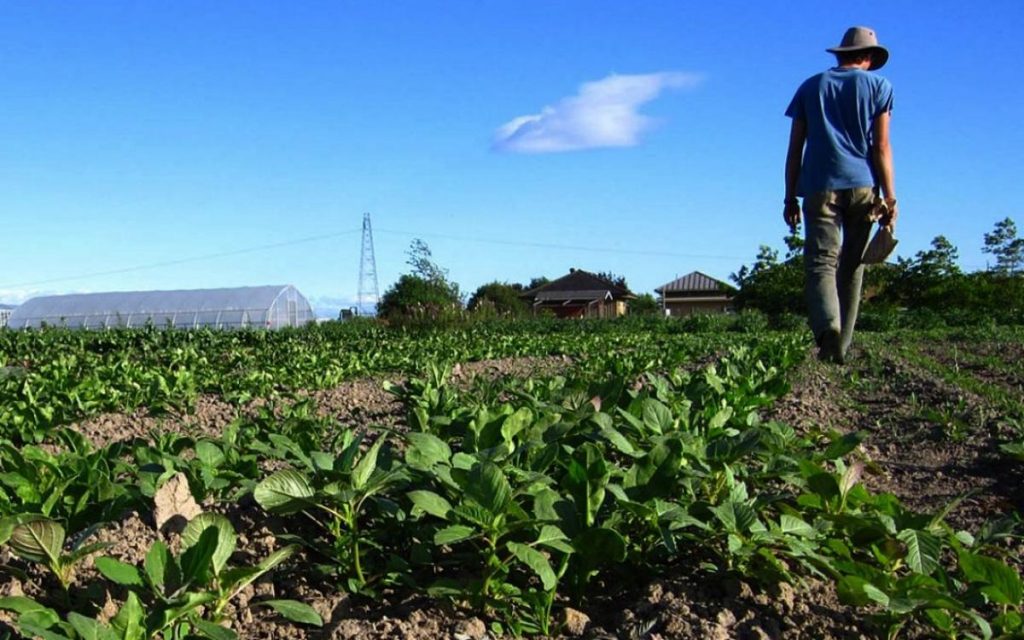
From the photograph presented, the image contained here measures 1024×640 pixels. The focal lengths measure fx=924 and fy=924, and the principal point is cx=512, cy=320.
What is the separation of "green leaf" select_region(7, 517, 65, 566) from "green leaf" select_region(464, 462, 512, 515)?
0.78 meters

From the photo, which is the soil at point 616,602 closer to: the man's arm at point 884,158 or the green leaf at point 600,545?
the green leaf at point 600,545

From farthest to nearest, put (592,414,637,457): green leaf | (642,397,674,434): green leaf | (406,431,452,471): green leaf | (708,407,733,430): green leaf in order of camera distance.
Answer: (708,407,733,430): green leaf < (642,397,674,434): green leaf < (592,414,637,457): green leaf < (406,431,452,471): green leaf

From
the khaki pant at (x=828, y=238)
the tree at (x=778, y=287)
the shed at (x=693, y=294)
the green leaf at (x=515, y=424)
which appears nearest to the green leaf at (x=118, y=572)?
the green leaf at (x=515, y=424)

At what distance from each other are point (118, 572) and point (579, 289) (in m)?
82.1

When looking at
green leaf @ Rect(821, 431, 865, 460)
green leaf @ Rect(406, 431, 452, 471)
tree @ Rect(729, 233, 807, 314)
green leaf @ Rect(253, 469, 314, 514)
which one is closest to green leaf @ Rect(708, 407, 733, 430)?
green leaf @ Rect(821, 431, 865, 460)

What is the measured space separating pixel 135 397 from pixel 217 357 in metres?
4.74

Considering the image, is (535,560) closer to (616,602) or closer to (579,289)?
(616,602)

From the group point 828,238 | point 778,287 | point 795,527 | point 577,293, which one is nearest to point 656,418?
point 795,527

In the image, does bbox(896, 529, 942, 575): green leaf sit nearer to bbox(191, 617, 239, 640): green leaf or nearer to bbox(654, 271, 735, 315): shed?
bbox(191, 617, 239, 640): green leaf

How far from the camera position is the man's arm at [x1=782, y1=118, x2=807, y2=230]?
6.30 meters

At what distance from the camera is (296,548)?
194cm

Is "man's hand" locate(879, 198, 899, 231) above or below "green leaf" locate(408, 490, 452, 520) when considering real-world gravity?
above

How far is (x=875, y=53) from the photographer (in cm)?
645

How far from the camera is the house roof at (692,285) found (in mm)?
83688
